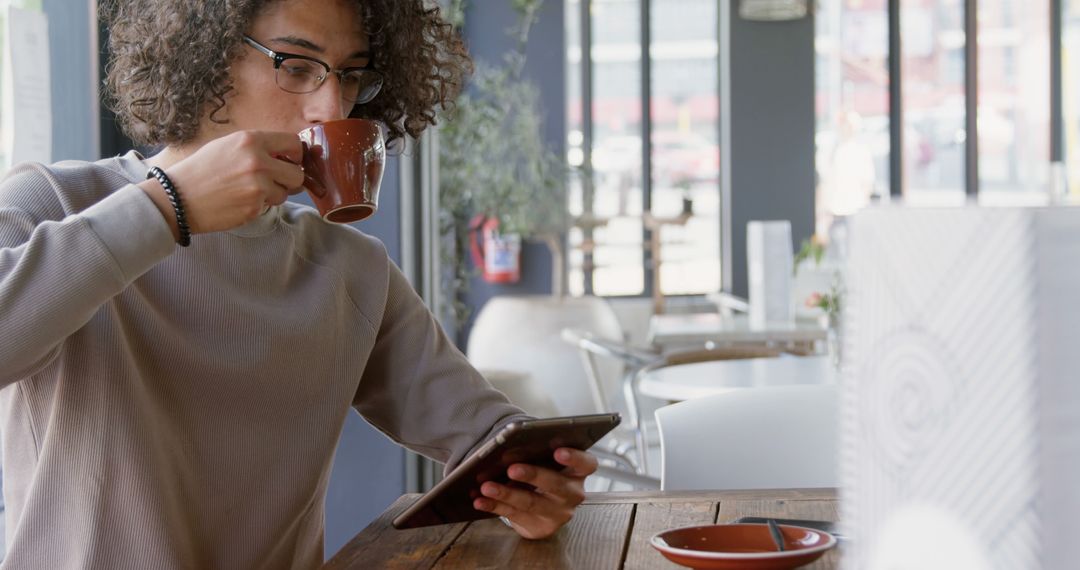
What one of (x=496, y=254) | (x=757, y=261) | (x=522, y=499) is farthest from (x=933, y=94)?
(x=522, y=499)

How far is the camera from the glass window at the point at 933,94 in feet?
35.7

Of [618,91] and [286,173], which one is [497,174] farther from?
[286,173]

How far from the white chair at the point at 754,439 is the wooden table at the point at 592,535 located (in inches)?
16.7

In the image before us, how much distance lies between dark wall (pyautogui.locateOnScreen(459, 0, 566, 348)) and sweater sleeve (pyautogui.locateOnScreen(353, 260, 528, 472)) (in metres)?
5.83

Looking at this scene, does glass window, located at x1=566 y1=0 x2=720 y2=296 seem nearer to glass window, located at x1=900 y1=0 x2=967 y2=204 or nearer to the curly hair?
glass window, located at x1=900 y1=0 x2=967 y2=204

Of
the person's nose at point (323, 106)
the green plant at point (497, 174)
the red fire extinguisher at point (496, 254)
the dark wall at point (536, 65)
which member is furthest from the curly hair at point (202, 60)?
the dark wall at point (536, 65)

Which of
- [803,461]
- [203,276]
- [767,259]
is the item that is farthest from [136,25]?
[767,259]

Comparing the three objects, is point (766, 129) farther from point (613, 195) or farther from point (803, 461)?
point (803, 461)

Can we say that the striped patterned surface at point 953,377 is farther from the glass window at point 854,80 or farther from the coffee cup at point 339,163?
the glass window at point 854,80

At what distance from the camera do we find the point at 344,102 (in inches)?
62.0

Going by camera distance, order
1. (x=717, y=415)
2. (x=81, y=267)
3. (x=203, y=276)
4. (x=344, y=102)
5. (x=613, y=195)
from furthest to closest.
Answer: (x=613, y=195) < (x=717, y=415) < (x=344, y=102) < (x=203, y=276) < (x=81, y=267)

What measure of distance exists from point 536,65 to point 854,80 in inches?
152

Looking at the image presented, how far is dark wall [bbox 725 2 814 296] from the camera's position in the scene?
33.8ft

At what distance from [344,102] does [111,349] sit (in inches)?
18.4
